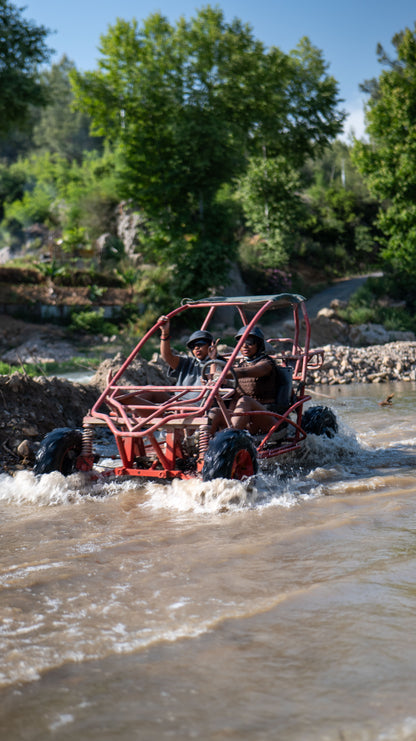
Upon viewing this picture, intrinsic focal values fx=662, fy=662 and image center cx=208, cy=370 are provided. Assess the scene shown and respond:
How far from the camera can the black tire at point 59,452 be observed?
6.34 metres

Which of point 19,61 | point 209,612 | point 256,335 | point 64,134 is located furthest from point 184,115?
point 64,134

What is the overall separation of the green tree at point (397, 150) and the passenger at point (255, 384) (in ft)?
61.7

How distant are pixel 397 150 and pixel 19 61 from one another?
45.6 feet

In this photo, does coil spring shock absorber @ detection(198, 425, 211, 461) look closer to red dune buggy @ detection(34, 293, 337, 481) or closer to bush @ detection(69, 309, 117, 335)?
red dune buggy @ detection(34, 293, 337, 481)

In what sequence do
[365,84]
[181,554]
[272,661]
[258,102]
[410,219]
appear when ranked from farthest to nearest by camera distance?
[365,84] → [258,102] → [410,219] → [181,554] → [272,661]

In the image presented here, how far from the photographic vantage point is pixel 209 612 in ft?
11.1

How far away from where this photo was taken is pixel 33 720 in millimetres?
2455

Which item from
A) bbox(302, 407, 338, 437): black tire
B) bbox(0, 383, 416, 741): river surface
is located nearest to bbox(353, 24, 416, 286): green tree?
bbox(302, 407, 338, 437): black tire

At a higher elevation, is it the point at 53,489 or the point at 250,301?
the point at 250,301

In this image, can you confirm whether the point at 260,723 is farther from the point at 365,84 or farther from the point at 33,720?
the point at 365,84

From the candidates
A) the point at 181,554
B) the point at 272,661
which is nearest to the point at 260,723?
the point at 272,661

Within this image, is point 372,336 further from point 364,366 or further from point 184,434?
point 184,434

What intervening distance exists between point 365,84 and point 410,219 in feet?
103

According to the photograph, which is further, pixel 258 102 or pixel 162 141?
pixel 258 102
